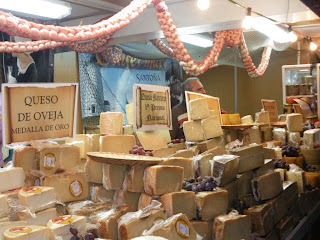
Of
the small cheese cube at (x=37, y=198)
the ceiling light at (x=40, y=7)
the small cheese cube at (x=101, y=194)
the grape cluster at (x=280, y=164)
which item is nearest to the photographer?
the small cheese cube at (x=37, y=198)

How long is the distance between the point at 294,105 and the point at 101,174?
4224 millimetres

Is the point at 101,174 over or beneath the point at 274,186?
over

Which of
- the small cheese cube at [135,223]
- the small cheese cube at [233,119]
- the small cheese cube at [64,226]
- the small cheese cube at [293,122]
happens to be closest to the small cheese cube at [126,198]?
the small cheese cube at [135,223]

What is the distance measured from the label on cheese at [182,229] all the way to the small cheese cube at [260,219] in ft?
3.36

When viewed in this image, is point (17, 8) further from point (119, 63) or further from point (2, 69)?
point (119, 63)

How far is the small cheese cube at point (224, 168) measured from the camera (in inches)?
114

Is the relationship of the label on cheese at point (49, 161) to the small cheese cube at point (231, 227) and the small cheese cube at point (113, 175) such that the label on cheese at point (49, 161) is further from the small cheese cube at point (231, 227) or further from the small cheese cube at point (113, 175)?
the small cheese cube at point (231, 227)

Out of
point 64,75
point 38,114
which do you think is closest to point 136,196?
point 38,114

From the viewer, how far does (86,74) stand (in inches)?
248

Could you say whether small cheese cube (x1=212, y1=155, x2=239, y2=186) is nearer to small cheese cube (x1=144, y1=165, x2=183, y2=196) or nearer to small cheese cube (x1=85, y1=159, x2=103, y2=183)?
small cheese cube (x1=144, y1=165, x2=183, y2=196)

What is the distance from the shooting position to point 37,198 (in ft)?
6.44

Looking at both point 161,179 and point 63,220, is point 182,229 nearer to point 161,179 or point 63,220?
point 161,179

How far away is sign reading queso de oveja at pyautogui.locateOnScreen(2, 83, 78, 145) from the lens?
2361 mm

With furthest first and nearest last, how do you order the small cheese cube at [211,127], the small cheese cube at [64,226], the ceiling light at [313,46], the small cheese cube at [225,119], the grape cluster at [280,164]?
the ceiling light at [313,46] → the small cheese cube at [225,119] → the grape cluster at [280,164] → the small cheese cube at [211,127] → the small cheese cube at [64,226]
